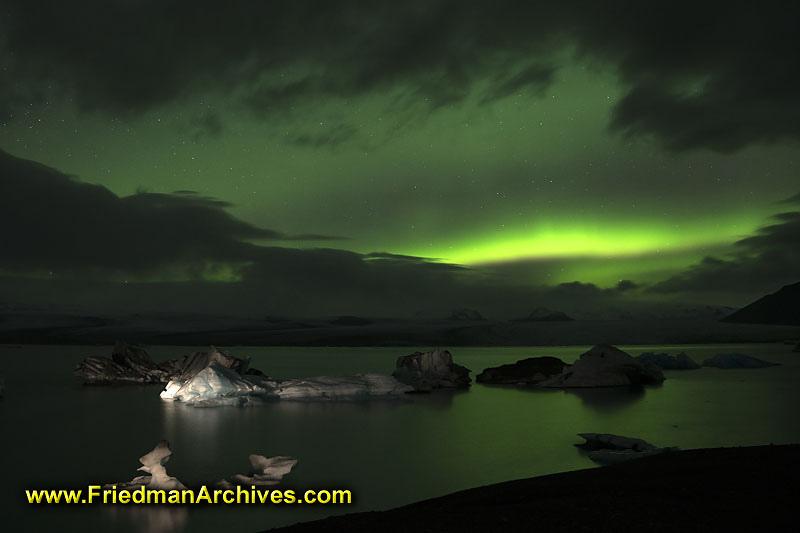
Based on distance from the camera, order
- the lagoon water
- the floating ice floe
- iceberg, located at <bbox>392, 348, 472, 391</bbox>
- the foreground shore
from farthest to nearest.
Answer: iceberg, located at <bbox>392, 348, 472, 391</bbox> < the floating ice floe < the lagoon water < the foreground shore

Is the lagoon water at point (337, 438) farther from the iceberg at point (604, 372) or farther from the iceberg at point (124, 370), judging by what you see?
the iceberg at point (124, 370)

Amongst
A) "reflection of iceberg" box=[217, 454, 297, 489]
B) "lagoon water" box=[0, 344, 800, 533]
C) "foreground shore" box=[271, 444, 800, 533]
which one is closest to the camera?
"foreground shore" box=[271, 444, 800, 533]

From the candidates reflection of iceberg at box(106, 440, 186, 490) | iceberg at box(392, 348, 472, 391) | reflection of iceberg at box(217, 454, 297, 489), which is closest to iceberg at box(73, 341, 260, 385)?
iceberg at box(392, 348, 472, 391)

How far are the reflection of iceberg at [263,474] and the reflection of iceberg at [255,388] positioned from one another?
9.95 meters

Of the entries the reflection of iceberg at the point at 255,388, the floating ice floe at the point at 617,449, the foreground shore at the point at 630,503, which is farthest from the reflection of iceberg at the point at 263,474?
the reflection of iceberg at the point at 255,388

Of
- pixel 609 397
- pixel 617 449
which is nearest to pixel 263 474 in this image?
pixel 617 449

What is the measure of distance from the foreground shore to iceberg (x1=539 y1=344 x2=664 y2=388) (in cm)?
1711

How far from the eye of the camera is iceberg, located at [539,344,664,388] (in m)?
23.5

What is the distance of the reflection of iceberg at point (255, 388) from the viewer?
17.5m

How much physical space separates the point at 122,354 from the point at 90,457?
1767 centimetres

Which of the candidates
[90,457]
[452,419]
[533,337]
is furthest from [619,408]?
[533,337]

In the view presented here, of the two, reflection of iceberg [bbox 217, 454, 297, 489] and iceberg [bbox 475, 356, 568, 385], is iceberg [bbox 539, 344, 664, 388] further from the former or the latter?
reflection of iceberg [bbox 217, 454, 297, 489]

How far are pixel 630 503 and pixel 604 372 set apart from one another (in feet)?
65.5

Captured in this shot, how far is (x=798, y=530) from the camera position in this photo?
4188 mm
